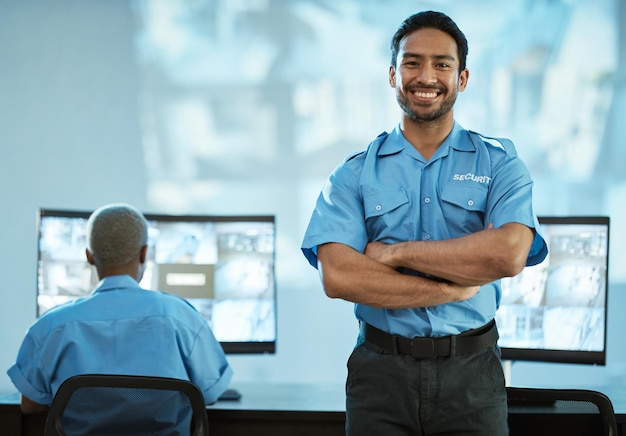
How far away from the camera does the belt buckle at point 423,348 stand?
1.72 metres

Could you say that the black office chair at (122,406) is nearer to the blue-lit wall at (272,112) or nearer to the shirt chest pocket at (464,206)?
the shirt chest pocket at (464,206)

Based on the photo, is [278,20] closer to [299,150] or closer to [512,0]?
[299,150]

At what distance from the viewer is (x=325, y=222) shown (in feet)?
6.14

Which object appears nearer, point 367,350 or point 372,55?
point 367,350

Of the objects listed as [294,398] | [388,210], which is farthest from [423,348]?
[294,398]

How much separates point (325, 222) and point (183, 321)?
51 centimetres

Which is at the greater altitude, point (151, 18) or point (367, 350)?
point (151, 18)

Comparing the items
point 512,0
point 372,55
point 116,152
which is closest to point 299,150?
point 372,55

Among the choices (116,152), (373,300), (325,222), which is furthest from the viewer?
(116,152)

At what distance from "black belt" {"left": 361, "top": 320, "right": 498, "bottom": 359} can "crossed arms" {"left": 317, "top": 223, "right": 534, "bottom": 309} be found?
79 mm

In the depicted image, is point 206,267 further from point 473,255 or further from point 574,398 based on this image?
point 574,398

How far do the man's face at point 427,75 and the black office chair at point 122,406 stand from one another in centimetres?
84

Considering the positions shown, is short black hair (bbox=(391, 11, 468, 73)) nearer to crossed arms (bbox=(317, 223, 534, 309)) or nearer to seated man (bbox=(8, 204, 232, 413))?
crossed arms (bbox=(317, 223, 534, 309))

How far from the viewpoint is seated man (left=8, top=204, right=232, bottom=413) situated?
201cm
